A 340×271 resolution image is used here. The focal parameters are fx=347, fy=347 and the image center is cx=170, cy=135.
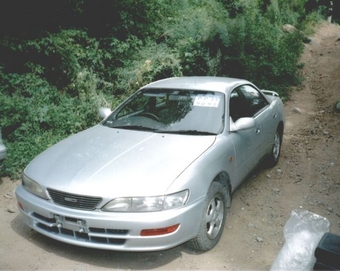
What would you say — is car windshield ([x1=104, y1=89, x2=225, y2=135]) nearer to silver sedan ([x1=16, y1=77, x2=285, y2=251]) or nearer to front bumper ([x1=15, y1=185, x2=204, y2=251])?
silver sedan ([x1=16, y1=77, x2=285, y2=251])

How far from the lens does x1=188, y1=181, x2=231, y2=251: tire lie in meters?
3.27

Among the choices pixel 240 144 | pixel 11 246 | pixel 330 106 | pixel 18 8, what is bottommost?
pixel 330 106

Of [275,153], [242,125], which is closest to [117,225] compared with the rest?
[242,125]

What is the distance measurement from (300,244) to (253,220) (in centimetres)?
133

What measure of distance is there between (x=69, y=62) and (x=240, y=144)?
4835mm

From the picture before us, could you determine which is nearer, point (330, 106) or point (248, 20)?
point (330, 106)

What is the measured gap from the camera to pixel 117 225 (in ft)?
9.50

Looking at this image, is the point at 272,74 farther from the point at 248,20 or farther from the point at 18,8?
the point at 18,8

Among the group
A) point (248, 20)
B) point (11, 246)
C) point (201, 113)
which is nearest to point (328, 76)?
point (248, 20)

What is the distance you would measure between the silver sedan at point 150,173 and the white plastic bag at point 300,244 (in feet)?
2.46

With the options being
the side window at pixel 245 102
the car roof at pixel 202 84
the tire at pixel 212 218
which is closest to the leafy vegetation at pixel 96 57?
the side window at pixel 245 102

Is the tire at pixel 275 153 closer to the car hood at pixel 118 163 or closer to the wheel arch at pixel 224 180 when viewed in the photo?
the wheel arch at pixel 224 180

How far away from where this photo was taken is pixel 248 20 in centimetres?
1027

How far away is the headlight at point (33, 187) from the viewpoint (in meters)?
3.21
